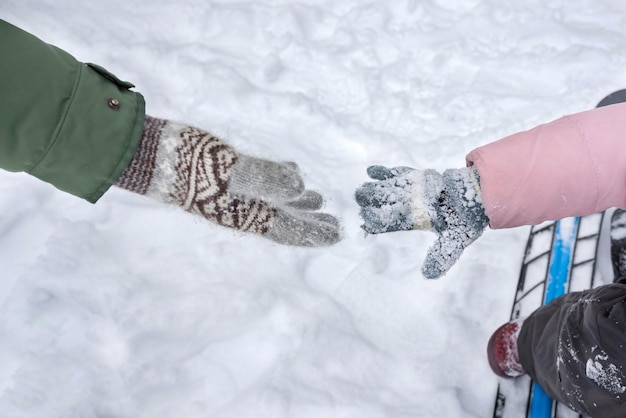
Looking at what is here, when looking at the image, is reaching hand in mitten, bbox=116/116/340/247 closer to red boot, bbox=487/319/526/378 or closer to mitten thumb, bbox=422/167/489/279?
mitten thumb, bbox=422/167/489/279

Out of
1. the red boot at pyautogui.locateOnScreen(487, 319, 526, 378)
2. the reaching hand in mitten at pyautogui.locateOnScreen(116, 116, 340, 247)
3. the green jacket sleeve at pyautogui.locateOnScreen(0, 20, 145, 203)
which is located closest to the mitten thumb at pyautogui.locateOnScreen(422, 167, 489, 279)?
the reaching hand in mitten at pyautogui.locateOnScreen(116, 116, 340, 247)

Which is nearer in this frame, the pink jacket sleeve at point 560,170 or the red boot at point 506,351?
the pink jacket sleeve at point 560,170

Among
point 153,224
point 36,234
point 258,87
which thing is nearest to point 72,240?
point 36,234

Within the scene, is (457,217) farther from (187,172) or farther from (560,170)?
(187,172)

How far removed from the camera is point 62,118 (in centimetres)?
88

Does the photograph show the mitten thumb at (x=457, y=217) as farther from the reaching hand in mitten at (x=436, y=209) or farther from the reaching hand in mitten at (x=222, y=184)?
the reaching hand in mitten at (x=222, y=184)

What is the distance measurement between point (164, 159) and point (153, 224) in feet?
1.66

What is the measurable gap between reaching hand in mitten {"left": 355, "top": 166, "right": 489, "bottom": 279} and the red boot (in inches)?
17.0

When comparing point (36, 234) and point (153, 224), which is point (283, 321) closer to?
point (153, 224)

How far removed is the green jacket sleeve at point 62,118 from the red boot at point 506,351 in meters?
1.03

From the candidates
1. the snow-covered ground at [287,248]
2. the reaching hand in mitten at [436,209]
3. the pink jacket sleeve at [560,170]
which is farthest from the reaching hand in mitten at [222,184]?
the pink jacket sleeve at [560,170]

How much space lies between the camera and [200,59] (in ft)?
5.96

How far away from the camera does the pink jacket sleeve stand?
0.90m

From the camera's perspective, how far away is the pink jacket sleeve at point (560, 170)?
35.3 inches
